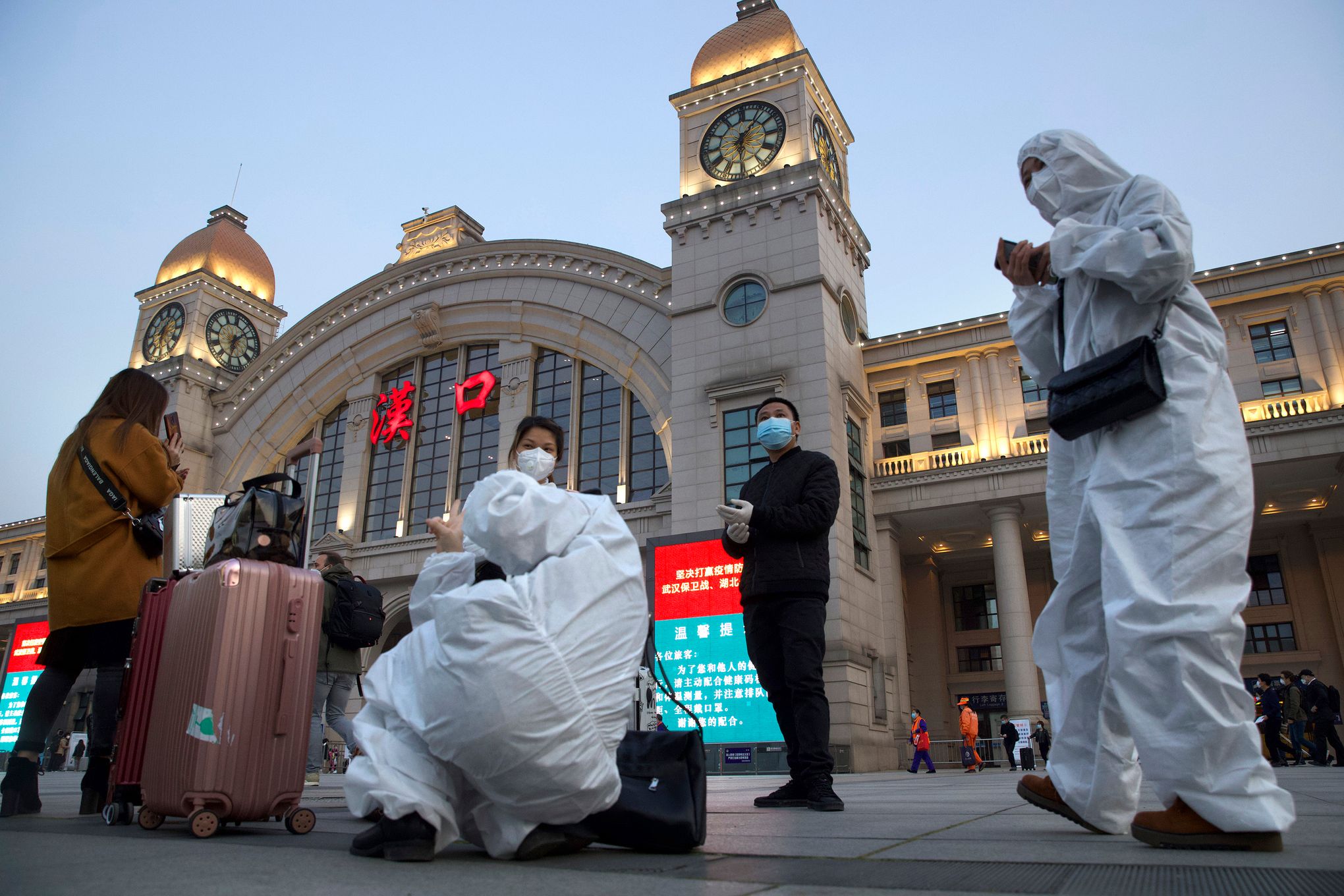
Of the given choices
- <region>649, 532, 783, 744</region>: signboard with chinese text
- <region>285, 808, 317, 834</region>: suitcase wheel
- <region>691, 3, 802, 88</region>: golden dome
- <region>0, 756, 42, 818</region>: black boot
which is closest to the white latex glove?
<region>285, 808, 317, 834</region>: suitcase wheel

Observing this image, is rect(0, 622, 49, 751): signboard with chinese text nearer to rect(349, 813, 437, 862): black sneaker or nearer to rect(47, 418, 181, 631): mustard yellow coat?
rect(47, 418, 181, 631): mustard yellow coat

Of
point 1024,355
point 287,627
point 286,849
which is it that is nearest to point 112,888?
point 286,849

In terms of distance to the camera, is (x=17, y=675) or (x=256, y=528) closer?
(x=256, y=528)

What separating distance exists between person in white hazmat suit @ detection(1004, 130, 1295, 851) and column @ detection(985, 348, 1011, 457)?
19439mm

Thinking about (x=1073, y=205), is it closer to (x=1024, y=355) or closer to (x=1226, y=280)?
(x=1024, y=355)

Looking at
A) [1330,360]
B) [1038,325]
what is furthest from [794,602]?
→ [1330,360]

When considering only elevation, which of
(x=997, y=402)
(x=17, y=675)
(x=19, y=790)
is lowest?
(x=19, y=790)

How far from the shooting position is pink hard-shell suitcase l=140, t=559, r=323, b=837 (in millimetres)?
2758

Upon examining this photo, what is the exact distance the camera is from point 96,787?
3598 millimetres

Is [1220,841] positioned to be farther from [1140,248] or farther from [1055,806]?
[1140,248]

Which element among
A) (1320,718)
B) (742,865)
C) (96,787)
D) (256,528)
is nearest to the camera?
(742,865)

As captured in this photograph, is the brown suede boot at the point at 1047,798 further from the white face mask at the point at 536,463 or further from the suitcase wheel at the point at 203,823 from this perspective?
the suitcase wheel at the point at 203,823

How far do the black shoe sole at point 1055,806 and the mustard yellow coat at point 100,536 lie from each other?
3460 mm

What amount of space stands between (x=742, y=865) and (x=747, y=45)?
882 inches
